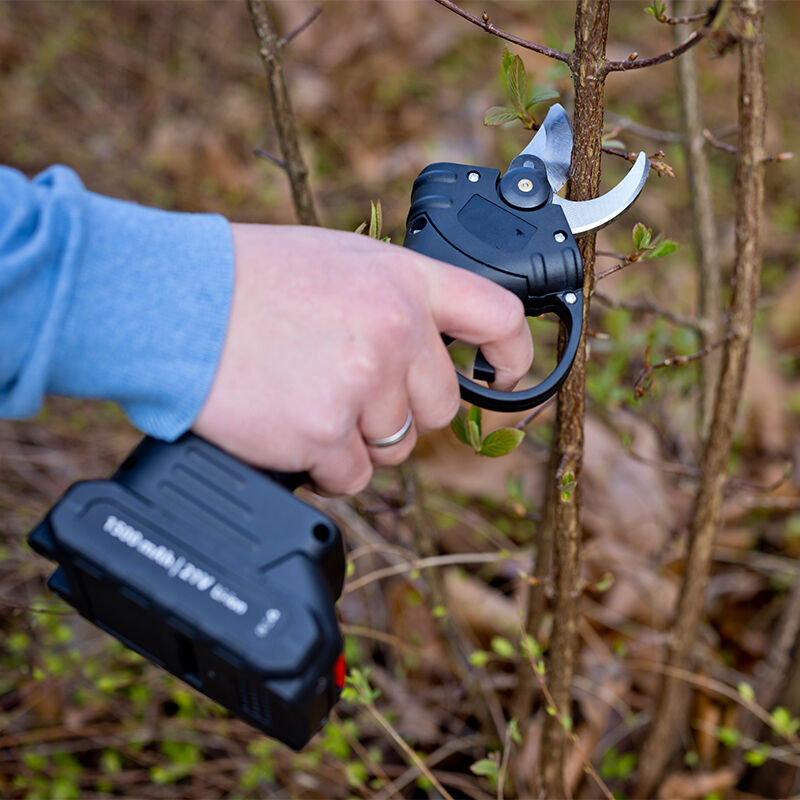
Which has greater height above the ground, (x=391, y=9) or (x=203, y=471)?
(x=391, y=9)

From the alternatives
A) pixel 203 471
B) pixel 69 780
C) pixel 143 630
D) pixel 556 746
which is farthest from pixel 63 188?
pixel 69 780

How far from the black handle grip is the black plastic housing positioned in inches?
12.9

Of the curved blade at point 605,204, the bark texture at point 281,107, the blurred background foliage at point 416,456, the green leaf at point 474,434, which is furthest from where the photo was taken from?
the blurred background foliage at point 416,456

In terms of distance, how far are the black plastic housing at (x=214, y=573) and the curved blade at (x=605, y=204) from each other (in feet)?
1.70

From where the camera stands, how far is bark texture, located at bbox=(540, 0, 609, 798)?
1.00 m

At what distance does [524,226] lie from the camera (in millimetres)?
1070

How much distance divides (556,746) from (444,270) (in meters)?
0.95

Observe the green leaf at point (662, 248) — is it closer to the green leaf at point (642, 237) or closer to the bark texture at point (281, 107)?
the green leaf at point (642, 237)

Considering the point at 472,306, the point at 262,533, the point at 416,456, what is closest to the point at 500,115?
the point at 472,306

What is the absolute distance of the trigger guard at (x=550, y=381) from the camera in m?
1.04

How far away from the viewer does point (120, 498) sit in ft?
3.29

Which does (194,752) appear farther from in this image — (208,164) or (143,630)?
(208,164)

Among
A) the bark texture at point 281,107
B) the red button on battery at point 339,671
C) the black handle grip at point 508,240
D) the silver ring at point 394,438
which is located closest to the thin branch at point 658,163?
the black handle grip at point 508,240

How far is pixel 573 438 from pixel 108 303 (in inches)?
26.6
